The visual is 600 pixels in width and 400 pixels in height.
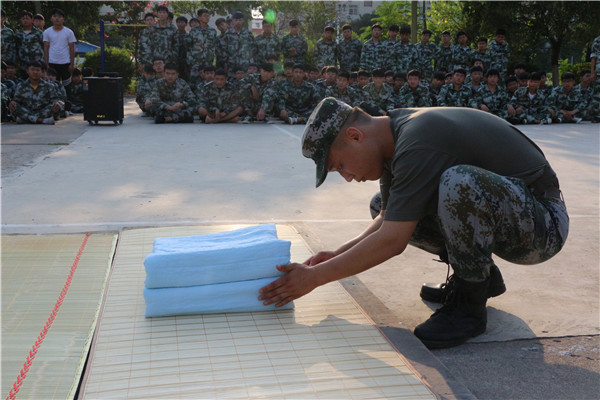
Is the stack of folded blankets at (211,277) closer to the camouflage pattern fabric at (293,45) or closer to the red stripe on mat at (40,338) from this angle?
the red stripe on mat at (40,338)

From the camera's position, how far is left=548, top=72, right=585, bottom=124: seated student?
880 centimetres

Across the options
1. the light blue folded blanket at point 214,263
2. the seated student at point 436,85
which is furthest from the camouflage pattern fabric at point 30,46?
the light blue folded blanket at point 214,263

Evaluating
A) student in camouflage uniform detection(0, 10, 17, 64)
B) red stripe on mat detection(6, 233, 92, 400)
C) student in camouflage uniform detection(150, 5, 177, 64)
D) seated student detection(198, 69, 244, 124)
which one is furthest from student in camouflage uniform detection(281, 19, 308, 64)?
red stripe on mat detection(6, 233, 92, 400)

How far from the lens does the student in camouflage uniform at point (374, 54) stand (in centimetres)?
986

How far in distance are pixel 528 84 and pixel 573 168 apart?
472 centimetres

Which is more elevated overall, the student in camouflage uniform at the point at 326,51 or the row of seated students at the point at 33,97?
the student in camouflage uniform at the point at 326,51

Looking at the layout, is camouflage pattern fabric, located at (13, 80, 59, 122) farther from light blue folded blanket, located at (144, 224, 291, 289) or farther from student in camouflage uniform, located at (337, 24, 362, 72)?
light blue folded blanket, located at (144, 224, 291, 289)

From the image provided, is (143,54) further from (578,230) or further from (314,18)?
(314,18)

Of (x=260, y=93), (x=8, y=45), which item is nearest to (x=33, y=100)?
(x=8, y=45)

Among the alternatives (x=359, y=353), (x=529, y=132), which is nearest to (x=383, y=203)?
(x=359, y=353)

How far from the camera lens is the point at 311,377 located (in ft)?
4.75

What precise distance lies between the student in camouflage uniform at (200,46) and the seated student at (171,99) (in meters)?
1.03

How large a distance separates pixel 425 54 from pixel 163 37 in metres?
4.44

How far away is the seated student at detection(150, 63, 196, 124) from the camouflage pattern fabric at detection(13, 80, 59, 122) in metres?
1.31
